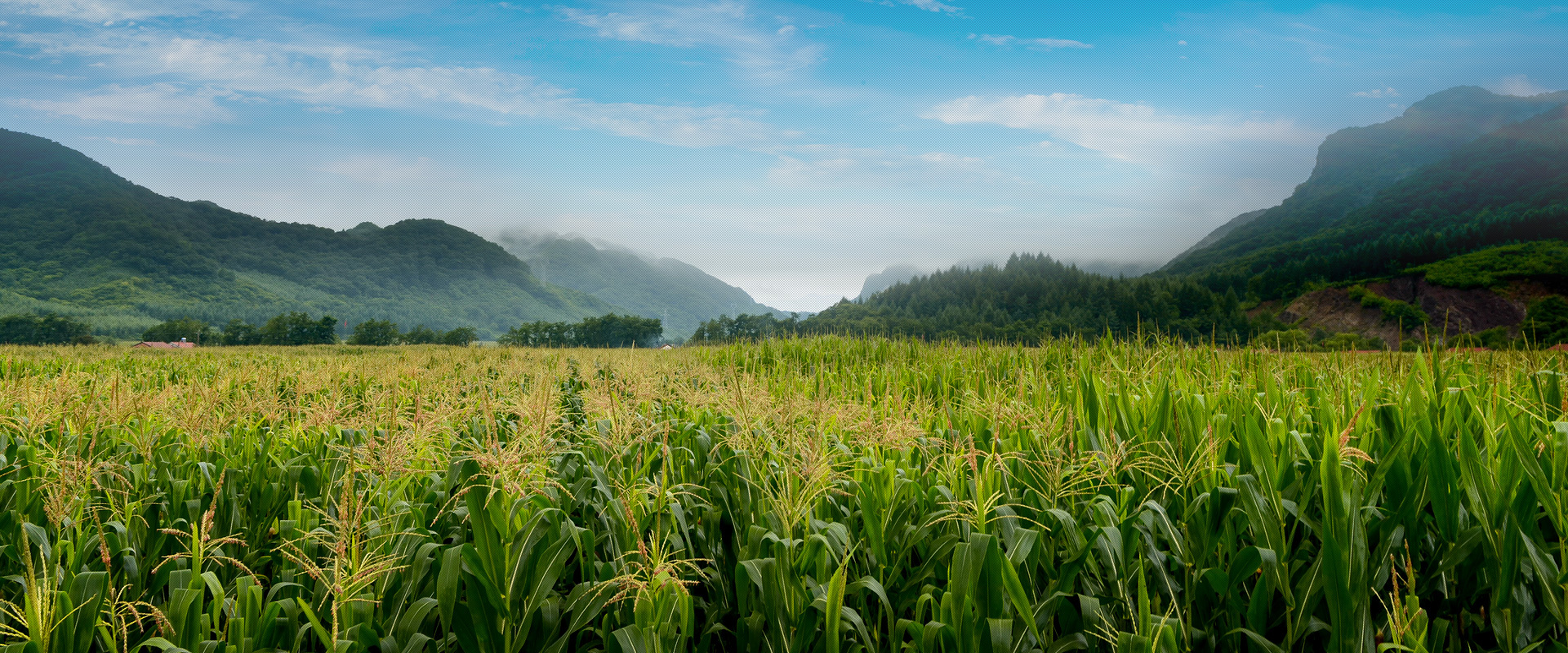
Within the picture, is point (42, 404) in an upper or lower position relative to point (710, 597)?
upper

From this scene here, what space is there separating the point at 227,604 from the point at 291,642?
0.33m

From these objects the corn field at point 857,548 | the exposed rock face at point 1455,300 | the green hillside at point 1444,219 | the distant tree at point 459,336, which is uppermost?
the green hillside at point 1444,219

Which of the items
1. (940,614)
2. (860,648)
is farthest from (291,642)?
(940,614)

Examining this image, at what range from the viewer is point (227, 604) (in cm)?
248

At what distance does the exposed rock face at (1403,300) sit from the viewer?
7150 centimetres

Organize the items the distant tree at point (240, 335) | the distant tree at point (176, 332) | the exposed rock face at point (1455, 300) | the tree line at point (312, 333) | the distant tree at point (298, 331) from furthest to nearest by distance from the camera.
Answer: the distant tree at point (176, 332)
the distant tree at point (298, 331)
the distant tree at point (240, 335)
the tree line at point (312, 333)
the exposed rock face at point (1455, 300)

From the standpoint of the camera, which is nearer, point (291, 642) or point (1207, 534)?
point (291, 642)

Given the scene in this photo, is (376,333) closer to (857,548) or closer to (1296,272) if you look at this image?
(857,548)

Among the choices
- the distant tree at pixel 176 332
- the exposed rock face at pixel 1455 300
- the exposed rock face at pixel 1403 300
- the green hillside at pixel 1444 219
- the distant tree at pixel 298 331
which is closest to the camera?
the exposed rock face at pixel 1403 300

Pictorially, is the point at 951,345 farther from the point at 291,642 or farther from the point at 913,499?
the point at 291,642

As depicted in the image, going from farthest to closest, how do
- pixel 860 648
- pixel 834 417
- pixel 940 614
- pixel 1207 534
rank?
pixel 834 417
pixel 1207 534
pixel 860 648
pixel 940 614

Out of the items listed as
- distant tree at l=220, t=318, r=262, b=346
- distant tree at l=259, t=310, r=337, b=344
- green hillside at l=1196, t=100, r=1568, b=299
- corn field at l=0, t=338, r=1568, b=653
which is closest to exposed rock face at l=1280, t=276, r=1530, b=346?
green hillside at l=1196, t=100, r=1568, b=299

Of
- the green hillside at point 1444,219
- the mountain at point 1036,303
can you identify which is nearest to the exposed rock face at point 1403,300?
the green hillside at point 1444,219

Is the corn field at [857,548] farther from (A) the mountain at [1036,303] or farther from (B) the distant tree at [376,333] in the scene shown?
(B) the distant tree at [376,333]
